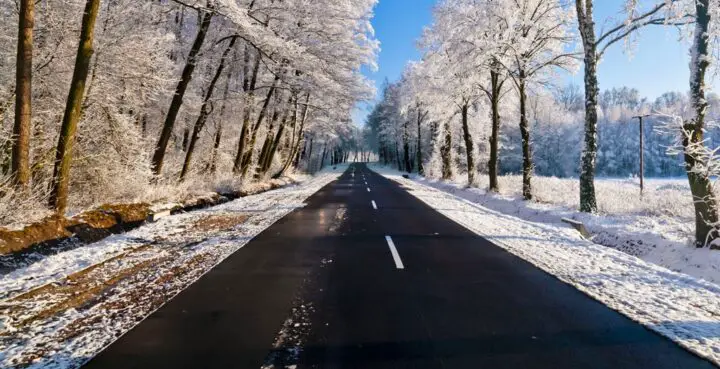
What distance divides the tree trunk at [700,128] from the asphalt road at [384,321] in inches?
145

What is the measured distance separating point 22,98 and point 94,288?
446 cm

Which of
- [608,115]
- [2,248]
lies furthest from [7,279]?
[608,115]

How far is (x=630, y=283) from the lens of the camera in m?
5.71

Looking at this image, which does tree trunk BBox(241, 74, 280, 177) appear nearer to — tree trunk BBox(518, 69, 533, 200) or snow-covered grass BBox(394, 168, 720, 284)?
tree trunk BBox(518, 69, 533, 200)

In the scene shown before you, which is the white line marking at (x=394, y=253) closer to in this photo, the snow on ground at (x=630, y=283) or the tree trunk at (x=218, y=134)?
the snow on ground at (x=630, y=283)

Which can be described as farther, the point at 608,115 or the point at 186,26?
the point at 608,115

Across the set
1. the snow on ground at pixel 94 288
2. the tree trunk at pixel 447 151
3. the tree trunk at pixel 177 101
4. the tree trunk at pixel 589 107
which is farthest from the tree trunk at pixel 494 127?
the snow on ground at pixel 94 288

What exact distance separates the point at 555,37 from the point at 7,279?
1821 centimetres

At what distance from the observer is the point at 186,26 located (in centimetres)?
2009

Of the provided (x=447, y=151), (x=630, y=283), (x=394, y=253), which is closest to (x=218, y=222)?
(x=394, y=253)

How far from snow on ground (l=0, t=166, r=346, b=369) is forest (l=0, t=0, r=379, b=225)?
1.81 m

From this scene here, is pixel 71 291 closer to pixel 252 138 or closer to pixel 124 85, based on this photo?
pixel 124 85

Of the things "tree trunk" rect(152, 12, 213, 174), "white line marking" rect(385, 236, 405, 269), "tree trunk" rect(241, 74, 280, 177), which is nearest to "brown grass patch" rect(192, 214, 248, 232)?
"white line marking" rect(385, 236, 405, 269)

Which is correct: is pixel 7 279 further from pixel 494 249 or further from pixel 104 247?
pixel 494 249
